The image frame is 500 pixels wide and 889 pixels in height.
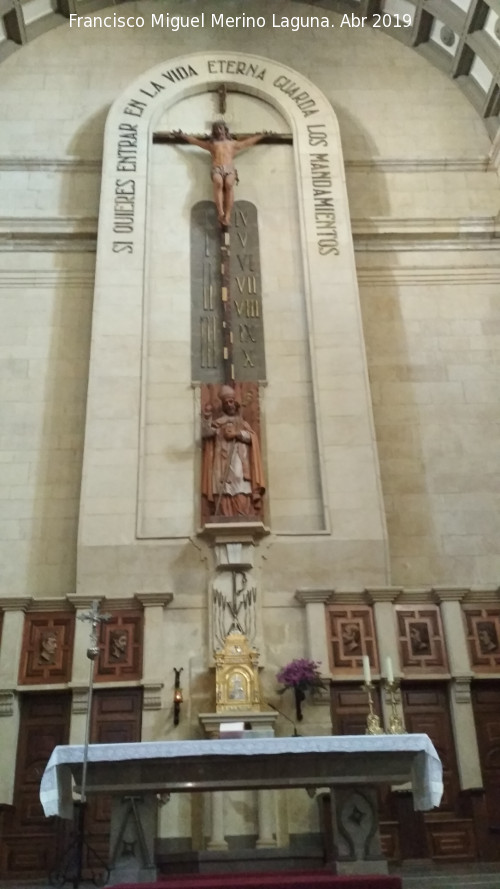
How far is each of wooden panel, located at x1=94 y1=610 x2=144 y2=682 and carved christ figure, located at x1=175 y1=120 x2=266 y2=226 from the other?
6.02m

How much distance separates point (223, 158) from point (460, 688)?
27.1 feet

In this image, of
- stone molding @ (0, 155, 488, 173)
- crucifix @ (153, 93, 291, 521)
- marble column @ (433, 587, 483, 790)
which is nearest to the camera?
marble column @ (433, 587, 483, 790)

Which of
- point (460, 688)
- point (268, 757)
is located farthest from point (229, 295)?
point (268, 757)

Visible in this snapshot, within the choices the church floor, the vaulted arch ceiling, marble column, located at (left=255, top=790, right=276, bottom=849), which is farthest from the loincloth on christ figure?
the church floor

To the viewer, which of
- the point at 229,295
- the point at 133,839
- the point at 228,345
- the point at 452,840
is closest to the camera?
the point at 133,839

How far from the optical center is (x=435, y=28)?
1431cm

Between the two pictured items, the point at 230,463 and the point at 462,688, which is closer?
the point at 462,688

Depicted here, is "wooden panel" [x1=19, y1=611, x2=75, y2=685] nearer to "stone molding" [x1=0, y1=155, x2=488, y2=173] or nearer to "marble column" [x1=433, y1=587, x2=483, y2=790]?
"marble column" [x1=433, y1=587, x2=483, y2=790]

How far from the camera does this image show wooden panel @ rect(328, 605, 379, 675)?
9398 millimetres

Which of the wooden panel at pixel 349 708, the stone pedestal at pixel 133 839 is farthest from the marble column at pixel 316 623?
the stone pedestal at pixel 133 839

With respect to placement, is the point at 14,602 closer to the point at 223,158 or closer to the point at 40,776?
the point at 40,776

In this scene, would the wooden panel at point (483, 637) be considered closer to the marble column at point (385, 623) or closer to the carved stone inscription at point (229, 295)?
the marble column at point (385, 623)

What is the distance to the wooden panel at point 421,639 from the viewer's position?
9.43 meters

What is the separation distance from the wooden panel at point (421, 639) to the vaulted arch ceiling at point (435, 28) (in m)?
8.53
